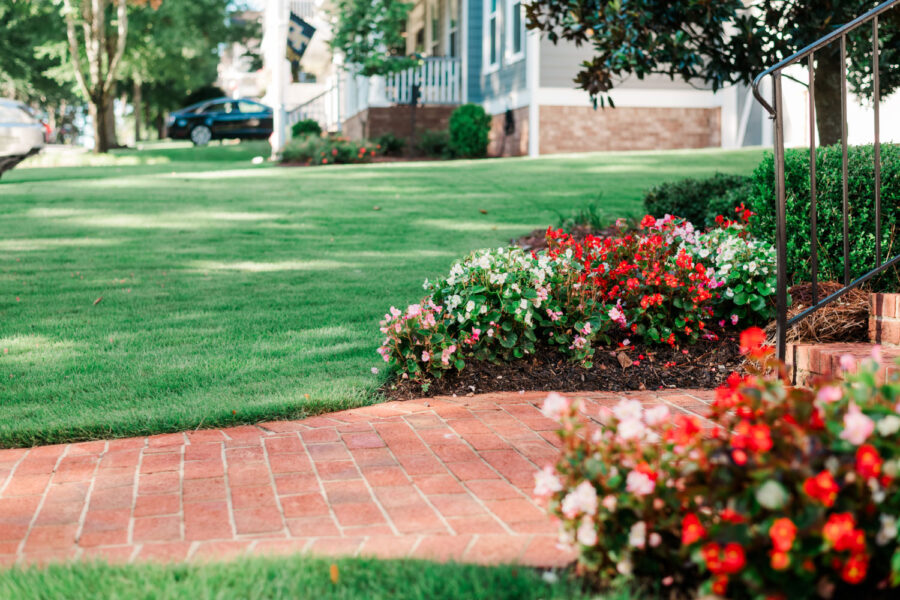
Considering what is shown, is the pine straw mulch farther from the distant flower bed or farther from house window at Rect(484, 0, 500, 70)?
house window at Rect(484, 0, 500, 70)

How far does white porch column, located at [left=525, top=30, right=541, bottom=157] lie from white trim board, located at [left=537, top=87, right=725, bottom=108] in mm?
133

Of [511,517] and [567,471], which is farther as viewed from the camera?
[511,517]

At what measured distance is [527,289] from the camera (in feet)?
14.2

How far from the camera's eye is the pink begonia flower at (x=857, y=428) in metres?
1.73

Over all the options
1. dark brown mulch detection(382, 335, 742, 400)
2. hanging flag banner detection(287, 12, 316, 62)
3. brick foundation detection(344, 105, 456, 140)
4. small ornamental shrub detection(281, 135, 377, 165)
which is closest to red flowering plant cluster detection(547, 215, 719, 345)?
dark brown mulch detection(382, 335, 742, 400)

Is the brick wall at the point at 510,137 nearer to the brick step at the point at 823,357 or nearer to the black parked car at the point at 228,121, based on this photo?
the black parked car at the point at 228,121

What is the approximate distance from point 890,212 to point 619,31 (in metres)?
2.81

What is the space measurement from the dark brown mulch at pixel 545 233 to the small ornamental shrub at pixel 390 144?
9.56m

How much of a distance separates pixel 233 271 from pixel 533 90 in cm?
1031

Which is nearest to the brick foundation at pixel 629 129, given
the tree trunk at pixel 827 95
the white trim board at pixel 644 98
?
the white trim board at pixel 644 98

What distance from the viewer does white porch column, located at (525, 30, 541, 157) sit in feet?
53.1

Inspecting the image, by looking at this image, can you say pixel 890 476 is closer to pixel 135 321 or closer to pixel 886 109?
pixel 135 321

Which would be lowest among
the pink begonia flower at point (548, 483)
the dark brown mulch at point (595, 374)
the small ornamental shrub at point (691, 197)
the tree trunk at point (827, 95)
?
the dark brown mulch at point (595, 374)

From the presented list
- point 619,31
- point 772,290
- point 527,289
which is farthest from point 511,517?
point 619,31
